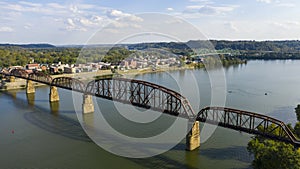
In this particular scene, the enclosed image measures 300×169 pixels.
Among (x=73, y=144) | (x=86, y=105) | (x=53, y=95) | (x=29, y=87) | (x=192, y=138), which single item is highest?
(x=29, y=87)

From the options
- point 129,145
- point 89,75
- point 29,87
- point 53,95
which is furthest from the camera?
point 89,75

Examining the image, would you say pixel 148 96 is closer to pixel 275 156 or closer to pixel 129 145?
pixel 129 145

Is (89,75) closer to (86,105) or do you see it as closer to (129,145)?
(86,105)

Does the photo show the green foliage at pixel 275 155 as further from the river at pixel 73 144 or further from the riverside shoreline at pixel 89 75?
the riverside shoreline at pixel 89 75

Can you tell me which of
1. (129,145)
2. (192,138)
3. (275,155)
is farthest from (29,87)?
(275,155)

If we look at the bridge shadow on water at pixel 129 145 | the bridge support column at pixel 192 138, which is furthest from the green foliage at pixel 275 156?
the bridge support column at pixel 192 138

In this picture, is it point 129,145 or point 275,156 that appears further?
point 129,145

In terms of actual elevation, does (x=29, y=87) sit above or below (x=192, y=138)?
above

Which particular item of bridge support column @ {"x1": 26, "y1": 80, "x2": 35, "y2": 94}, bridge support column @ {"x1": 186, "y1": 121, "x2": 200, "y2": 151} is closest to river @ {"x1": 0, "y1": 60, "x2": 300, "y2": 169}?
bridge support column @ {"x1": 186, "y1": 121, "x2": 200, "y2": 151}

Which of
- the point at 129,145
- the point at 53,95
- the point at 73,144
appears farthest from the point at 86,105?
the point at 129,145

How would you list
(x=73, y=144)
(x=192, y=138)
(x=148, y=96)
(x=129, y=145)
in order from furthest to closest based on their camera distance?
(x=148, y=96), (x=73, y=144), (x=129, y=145), (x=192, y=138)
